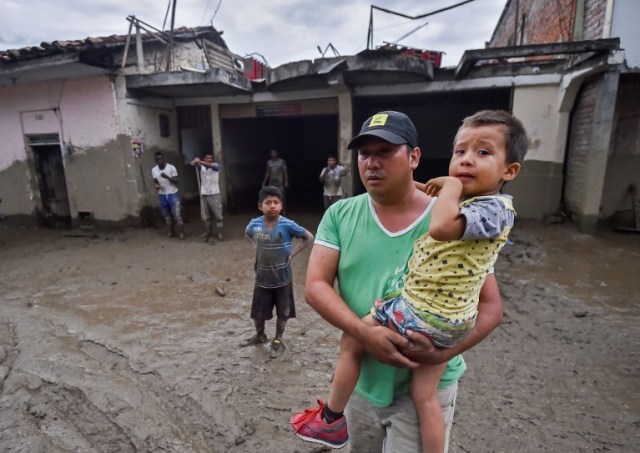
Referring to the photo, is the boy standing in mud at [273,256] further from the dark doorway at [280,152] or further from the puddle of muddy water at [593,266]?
the dark doorway at [280,152]

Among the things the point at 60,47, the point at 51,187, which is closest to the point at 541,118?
the point at 60,47

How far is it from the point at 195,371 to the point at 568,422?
9.87 ft

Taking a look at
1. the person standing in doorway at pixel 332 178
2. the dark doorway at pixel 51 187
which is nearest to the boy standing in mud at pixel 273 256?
the person standing in doorway at pixel 332 178

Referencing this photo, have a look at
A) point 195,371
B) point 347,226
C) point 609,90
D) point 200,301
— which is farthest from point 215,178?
point 609,90

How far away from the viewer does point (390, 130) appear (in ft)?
4.32

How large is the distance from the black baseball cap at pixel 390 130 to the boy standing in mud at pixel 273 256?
2152 millimetres

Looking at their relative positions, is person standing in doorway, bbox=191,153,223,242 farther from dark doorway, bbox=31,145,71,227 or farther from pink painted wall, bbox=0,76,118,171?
dark doorway, bbox=31,145,71,227

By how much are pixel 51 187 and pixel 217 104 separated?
4.84 m

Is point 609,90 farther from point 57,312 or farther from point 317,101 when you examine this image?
point 57,312

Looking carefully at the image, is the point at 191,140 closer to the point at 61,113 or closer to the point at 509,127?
the point at 61,113

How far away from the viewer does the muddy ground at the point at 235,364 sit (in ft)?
8.41

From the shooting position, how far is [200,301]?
507cm

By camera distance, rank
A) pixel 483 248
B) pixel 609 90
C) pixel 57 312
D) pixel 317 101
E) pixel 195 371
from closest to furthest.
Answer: pixel 483 248 < pixel 195 371 < pixel 57 312 < pixel 609 90 < pixel 317 101

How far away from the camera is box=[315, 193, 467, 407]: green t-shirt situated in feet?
4.40
